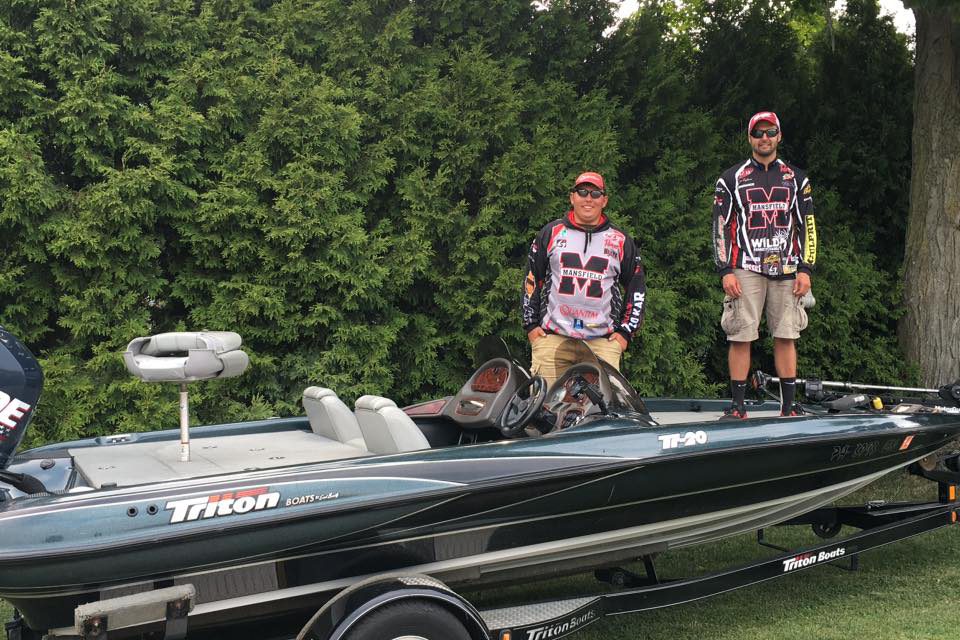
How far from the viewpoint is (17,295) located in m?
4.69

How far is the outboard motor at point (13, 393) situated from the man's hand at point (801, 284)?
3.18 metres

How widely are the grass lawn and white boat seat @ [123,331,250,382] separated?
1.34 m

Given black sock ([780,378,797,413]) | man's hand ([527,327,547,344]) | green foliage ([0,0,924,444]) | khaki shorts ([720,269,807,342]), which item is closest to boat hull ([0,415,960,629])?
black sock ([780,378,797,413])

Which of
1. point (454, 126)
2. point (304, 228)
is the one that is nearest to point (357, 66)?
point (454, 126)

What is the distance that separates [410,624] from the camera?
2.46m

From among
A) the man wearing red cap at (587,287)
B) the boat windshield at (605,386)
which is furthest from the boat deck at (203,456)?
the man wearing red cap at (587,287)

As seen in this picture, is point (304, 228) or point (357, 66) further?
point (357, 66)

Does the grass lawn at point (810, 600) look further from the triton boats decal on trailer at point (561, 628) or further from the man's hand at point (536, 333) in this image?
the man's hand at point (536, 333)

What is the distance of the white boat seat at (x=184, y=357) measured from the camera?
284cm

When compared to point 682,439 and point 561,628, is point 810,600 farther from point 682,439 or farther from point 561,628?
point 561,628

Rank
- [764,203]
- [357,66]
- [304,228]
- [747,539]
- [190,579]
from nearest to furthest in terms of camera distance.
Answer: [190,579] → [764,203] → [747,539] → [304,228] → [357,66]

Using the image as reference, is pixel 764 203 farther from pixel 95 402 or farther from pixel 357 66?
pixel 95 402

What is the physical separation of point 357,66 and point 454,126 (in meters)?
0.69

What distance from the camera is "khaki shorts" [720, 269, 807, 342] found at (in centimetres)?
413
